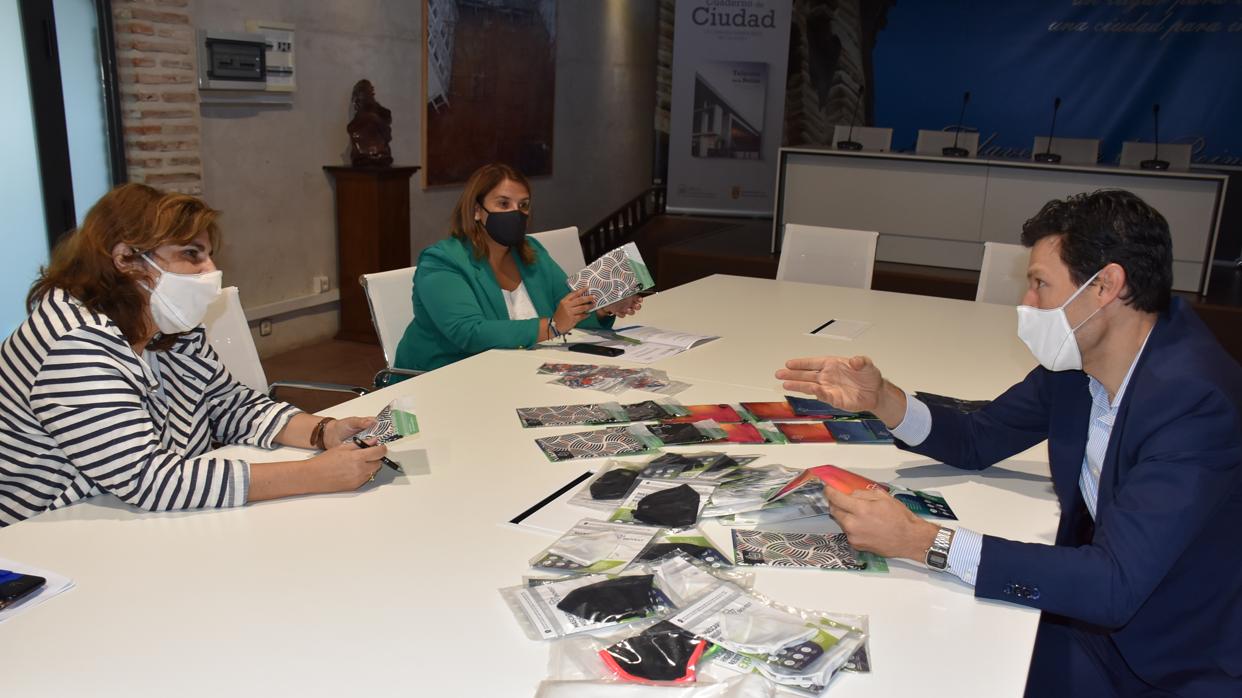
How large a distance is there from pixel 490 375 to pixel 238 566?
1.26 meters

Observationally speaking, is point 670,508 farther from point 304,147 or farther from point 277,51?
point 304,147

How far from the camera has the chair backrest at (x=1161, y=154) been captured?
25.2ft

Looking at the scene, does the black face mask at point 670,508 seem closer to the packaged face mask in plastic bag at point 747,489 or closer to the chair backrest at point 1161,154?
the packaged face mask in plastic bag at point 747,489

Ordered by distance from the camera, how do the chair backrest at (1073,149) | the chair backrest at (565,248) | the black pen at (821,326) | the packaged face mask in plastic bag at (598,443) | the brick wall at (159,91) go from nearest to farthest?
the packaged face mask in plastic bag at (598,443) → the black pen at (821,326) → the chair backrest at (565,248) → the brick wall at (159,91) → the chair backrest at (1073,149)

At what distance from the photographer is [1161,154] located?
7.78 meters

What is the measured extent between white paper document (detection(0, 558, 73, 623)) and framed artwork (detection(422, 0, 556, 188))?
5.97 metres

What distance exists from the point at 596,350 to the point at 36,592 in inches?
74.0

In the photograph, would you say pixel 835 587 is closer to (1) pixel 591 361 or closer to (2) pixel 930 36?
(1) pixel 591 361

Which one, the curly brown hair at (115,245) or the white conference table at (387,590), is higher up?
the curly brown hair at (115,245)

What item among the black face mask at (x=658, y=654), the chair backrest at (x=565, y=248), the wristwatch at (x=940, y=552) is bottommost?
the black face mask at (x=658, y=654)

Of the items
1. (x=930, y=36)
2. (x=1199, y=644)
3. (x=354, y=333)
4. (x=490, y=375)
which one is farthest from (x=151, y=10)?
(x=930, y=36)

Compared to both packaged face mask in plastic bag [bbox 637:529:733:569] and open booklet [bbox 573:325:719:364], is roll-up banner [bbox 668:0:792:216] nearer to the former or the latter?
open booklet [bbox 573:325:719:364]

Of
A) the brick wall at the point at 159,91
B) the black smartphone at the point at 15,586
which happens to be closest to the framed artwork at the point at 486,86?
the brick wall at the point at 159,91

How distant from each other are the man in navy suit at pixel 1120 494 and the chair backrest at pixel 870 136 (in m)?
6.72
